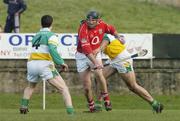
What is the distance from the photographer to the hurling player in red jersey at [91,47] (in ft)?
65.7

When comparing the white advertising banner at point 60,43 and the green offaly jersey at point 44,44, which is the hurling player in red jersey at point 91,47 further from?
the white advertising banner at point 60,43

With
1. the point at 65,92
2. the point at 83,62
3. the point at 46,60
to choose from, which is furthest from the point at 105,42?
the point at 65,92

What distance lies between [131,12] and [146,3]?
2095 mm

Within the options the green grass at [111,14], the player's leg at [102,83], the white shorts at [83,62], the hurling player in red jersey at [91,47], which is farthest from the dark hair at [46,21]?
the green grass at [111,14]

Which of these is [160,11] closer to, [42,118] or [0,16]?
[0,16]

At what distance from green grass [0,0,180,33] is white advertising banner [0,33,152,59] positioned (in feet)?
18.0

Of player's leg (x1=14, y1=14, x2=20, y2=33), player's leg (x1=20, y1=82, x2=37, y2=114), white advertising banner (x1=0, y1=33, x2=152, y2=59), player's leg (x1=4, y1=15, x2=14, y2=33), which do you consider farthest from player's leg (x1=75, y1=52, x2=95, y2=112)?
player's leg (x1=4, y1=15, x2=14, y2=33)

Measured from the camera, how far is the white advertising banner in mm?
27359

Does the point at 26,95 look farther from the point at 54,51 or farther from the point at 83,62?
the point at 83,62

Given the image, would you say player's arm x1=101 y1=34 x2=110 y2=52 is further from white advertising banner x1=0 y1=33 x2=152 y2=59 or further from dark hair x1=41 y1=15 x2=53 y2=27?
white advertising banner x1=0 y1=33 x2=152 y2=59

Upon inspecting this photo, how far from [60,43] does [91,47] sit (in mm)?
7153

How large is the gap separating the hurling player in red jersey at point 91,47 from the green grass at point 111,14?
498 inches

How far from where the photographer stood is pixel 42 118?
17500 mm

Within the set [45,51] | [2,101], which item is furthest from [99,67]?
[2,101]
